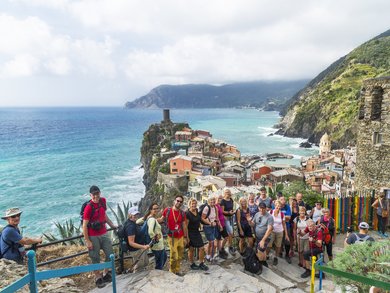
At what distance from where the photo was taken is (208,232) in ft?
22.9

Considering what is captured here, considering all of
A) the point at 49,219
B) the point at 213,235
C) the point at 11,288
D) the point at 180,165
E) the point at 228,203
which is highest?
the point at 11,288

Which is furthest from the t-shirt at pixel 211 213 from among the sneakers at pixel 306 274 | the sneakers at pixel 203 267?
the sneakers at pixel 306 274

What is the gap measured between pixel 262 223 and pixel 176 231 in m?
2.06

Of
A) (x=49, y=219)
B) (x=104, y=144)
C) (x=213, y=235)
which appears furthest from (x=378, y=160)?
(x=104, y=144)

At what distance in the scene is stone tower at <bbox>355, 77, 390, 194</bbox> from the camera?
10.3 metres

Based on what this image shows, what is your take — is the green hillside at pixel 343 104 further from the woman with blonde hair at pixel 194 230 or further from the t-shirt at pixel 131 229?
the t-shirt at pixel 131 229

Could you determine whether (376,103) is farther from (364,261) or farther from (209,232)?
(364,261)

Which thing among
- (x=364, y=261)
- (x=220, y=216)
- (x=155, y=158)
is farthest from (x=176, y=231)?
(x=155, y=158)

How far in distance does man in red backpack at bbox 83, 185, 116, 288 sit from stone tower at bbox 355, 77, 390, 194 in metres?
9.49

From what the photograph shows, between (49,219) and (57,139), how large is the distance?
263 ft

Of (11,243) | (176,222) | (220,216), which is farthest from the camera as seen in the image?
(220,216)

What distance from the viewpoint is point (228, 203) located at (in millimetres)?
7434

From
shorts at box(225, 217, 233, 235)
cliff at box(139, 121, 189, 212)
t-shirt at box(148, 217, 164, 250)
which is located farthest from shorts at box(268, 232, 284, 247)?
cliff at box(139, 121, 189, 212)

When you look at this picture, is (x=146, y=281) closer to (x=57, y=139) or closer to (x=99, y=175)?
(x=99, y=175)
